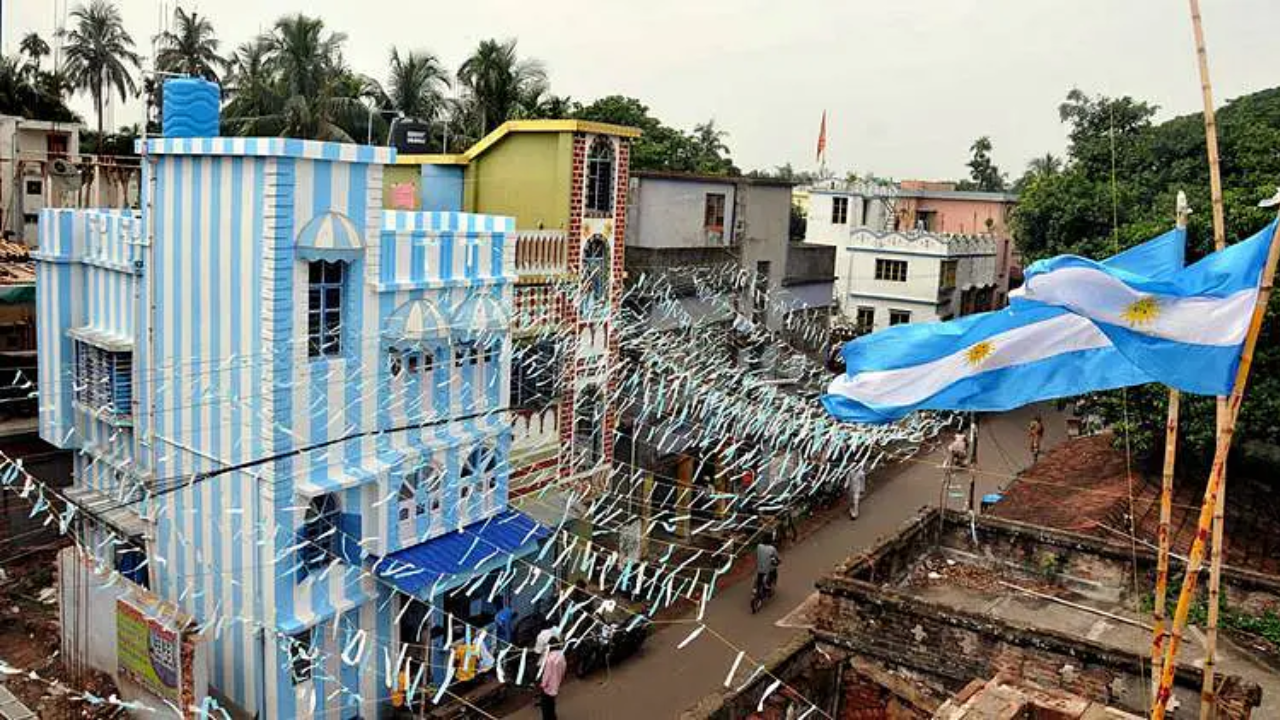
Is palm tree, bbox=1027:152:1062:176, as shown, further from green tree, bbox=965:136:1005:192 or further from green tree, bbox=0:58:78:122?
green tree, bbox=0:58:78:122

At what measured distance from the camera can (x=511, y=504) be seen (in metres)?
17.1

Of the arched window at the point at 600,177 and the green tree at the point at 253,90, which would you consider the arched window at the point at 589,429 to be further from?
the green tree at the point at 253,90

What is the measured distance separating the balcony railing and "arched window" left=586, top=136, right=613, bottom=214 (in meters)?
0.98

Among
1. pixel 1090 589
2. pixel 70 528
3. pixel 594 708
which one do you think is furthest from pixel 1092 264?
pixel 70 528

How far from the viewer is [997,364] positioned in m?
7.39

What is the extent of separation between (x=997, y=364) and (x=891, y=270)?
32.1m

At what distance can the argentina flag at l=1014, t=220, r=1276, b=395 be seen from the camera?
244 inches

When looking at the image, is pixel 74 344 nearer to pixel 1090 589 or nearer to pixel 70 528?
pixel 70 528

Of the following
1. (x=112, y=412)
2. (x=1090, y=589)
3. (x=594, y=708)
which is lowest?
(x=594, y=708)

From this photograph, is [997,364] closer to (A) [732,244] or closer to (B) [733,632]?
(B) [733,632]

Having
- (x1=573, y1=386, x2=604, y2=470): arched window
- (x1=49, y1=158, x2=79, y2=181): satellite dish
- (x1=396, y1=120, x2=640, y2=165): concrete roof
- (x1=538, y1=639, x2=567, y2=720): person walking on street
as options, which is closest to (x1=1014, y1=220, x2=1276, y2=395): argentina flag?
(x1=538, y1=639, x2=567, y2=720): person walking on street

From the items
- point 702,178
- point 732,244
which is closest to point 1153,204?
point 732,244

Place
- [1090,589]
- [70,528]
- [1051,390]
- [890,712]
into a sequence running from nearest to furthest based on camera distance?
[1051,390] → [890,712] → [1090,589] → [70,528]

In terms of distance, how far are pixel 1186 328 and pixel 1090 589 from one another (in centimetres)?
708
